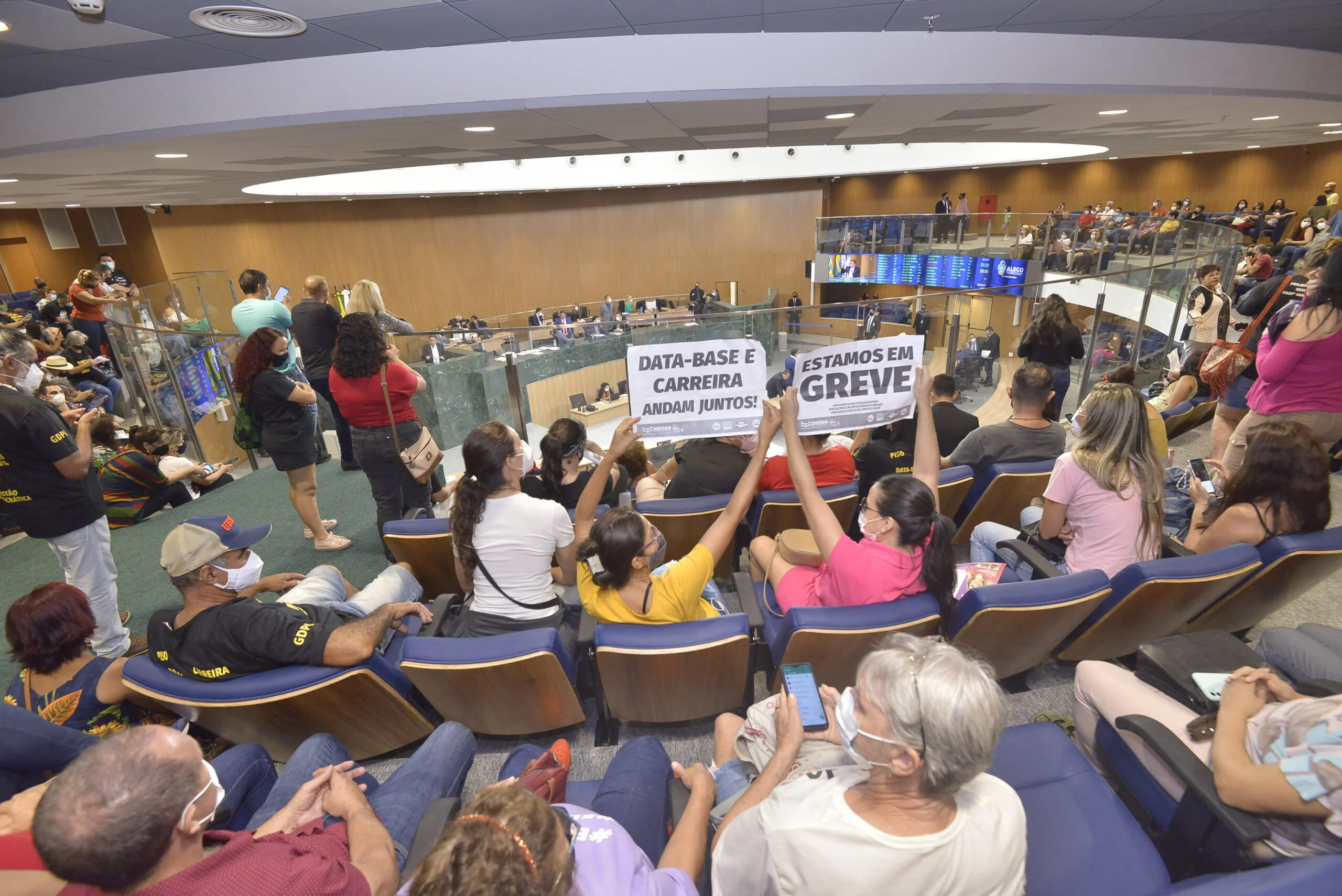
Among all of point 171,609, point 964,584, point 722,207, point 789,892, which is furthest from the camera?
point 722,207

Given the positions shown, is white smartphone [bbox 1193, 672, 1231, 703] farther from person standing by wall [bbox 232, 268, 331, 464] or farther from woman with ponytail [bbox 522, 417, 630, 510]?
person standing by wall [bbox 232, 268, 331, 464]

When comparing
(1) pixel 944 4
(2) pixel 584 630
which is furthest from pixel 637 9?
(2) pixel 584 630

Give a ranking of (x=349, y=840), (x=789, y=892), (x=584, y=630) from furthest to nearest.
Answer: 1. (x=584, y=630)
2. (x=349, y=840)
3. (x=789, y=892)

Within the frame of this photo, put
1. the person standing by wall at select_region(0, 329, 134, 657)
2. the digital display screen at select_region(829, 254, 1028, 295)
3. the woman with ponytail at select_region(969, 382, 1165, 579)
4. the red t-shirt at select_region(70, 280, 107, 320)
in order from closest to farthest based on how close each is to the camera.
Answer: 1. the woman with ponytail at select_region(969, 382, 1165, 579)
2. the person standing by wall at select_region(0, 329, 134, 657)
3. the red t-shirt at select_region(70, 280, 107, 320)
4. the digital display screen at select_region(829, 254, 1028, 295)

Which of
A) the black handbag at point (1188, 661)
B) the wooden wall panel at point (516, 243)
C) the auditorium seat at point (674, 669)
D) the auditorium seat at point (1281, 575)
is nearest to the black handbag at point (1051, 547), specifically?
the auditorium seat at point (1281, 575)

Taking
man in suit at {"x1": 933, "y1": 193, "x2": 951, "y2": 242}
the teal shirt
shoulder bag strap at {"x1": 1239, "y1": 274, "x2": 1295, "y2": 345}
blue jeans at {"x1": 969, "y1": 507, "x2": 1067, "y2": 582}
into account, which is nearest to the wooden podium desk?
the teal shirt

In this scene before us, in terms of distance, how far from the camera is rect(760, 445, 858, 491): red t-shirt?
327cm

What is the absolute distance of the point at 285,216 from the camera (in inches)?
485

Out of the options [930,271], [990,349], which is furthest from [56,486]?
[930,271]

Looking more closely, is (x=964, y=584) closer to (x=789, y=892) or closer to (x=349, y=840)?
(x=789, y=892)

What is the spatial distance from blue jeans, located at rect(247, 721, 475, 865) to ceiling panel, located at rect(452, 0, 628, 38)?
2.86 metres

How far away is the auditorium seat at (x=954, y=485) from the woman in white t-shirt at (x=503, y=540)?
6.54 feet

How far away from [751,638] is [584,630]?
2.21ft

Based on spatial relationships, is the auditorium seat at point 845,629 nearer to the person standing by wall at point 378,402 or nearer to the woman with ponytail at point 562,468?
the woman with ponytail at point 562,468
